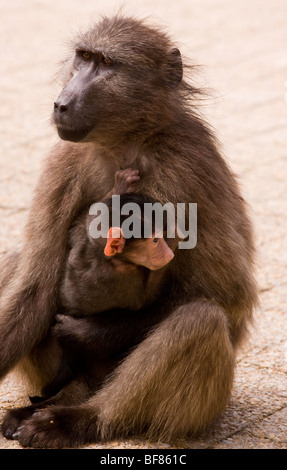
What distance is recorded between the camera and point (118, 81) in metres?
3.54

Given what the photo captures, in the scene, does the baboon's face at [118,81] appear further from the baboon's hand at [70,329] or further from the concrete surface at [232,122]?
the baboon's hand at [70,329]

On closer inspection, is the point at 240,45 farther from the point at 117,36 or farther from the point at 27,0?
the point at 117,36

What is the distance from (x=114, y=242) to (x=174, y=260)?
313 millimetres

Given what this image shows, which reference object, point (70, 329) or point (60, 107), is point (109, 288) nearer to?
point (70, 329)

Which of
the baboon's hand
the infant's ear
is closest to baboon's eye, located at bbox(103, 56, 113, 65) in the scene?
the infant's ear

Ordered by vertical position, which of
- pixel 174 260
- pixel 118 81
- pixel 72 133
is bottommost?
pixel 174 260

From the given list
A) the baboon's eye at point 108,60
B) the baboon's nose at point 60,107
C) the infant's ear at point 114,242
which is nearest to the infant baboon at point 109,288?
the infant's ear at point 114,242

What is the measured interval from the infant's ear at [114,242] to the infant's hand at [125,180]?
0.19 meters

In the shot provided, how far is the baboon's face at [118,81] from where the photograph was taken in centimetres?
351

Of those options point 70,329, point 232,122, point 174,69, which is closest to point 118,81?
point 174,69

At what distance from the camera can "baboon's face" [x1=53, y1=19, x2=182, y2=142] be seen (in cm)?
351

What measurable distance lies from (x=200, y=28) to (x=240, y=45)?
0.76 metres

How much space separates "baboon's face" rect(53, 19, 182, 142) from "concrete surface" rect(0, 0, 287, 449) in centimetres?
37

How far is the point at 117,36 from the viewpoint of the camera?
141 inches
